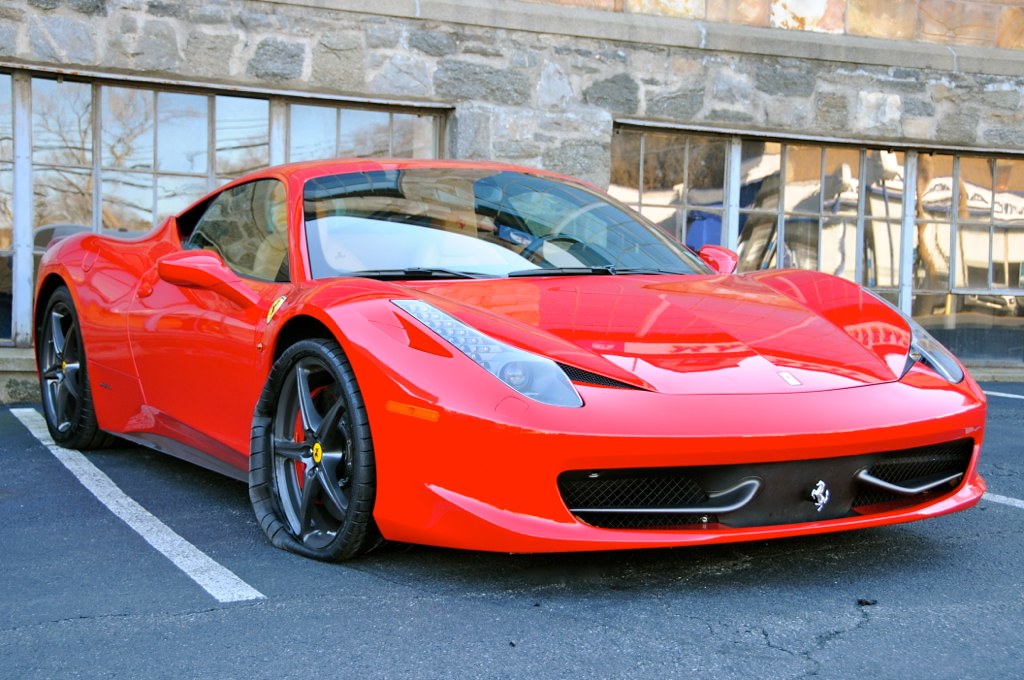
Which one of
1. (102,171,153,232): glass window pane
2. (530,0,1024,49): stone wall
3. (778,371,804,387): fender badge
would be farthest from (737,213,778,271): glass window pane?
(778,371,804,387): fender badge

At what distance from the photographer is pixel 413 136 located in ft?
26.6

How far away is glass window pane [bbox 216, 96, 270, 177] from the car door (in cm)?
312

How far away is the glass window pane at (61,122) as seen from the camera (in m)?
7.30

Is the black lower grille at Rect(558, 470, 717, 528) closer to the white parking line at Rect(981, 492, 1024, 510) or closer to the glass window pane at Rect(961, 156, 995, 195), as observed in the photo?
the white parking line at Rect(981, 492, 1024, 510)

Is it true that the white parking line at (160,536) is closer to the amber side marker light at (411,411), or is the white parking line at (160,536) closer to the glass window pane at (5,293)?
the amber side marker light at (411,411)

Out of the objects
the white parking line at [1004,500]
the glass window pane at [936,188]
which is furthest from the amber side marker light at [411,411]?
the glass window pane at [936,188]

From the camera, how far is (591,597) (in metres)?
2.98

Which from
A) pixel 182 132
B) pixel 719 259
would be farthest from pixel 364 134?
pixel 719 259

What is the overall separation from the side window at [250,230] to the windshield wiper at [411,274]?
26 cm

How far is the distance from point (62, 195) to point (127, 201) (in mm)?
365

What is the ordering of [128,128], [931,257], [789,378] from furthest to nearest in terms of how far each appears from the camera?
[931,257] → [128,128] → [789,378]

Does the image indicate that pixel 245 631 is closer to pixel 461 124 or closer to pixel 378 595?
pixel 378 595

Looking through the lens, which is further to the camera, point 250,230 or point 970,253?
point 970,253

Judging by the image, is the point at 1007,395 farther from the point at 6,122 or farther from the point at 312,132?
the point at 6,122
